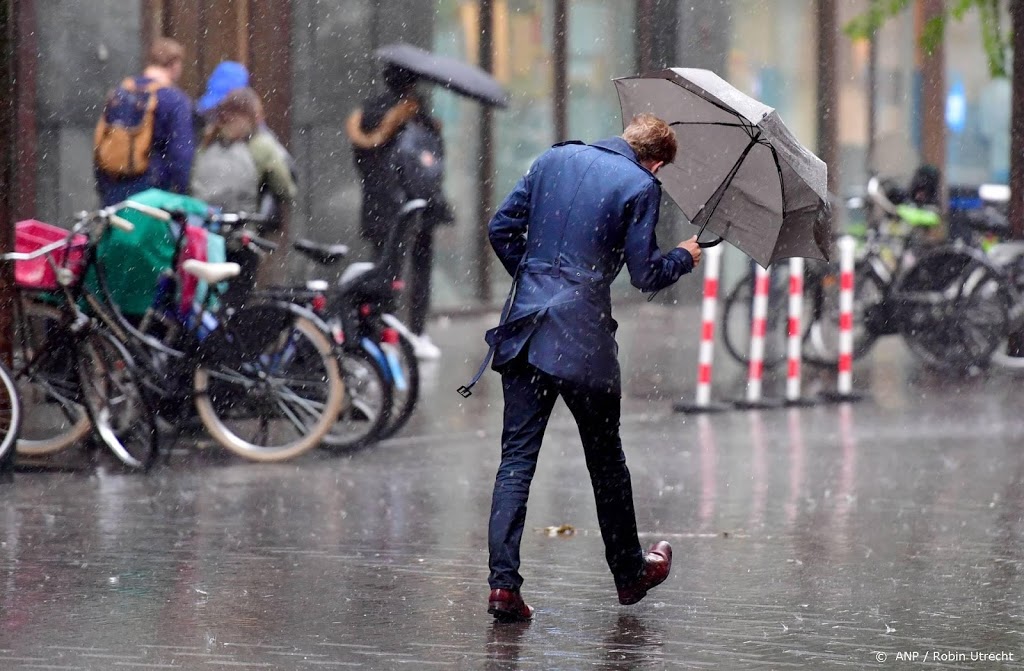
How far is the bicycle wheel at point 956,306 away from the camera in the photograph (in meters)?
13.3

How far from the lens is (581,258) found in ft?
19.6

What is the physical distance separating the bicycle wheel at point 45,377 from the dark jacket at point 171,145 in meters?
1.78

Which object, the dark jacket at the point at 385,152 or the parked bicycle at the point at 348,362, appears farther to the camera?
the dark jacket at the point at 385,152

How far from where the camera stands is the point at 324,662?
5.45 metres

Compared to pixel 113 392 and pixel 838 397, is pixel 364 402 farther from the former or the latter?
pixel 838 397

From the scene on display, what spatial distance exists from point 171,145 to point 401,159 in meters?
2.58

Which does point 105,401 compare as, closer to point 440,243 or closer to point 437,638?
point 437,638

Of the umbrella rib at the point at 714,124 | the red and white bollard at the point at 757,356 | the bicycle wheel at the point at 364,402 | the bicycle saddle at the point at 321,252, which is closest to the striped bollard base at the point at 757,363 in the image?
the red and white bollard at the point at 757,356

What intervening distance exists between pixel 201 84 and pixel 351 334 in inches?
211

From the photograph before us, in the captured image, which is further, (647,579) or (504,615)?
(647,579)

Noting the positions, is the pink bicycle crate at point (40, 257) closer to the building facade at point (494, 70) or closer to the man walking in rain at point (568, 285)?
the building facade at point (494, 70)

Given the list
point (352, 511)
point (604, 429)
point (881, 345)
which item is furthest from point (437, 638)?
point (881, 345)

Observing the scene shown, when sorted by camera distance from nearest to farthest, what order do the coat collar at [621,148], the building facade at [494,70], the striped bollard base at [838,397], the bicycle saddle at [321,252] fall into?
the coat collar at [621,148], the bicycle saddle at [321,252], the striped bollard base at [838,397], the building facade at [494,70]

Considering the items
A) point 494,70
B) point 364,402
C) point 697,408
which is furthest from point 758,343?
point 494,70
